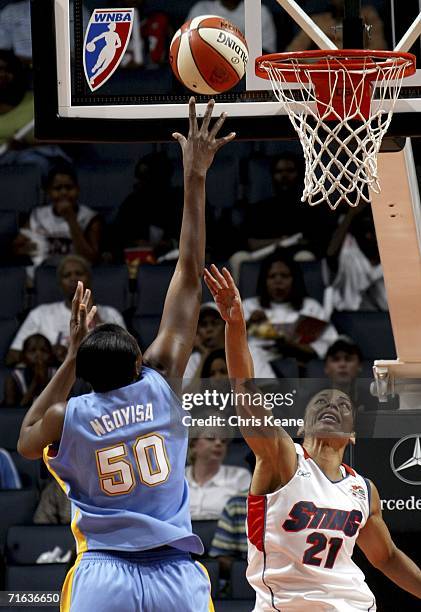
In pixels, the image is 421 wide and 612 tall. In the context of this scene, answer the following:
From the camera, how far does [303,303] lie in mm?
7480

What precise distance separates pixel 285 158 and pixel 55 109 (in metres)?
3.78

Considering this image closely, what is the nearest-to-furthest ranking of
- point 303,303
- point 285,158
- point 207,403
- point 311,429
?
point 311,429
point 207,403
point 303,303
point 285,158

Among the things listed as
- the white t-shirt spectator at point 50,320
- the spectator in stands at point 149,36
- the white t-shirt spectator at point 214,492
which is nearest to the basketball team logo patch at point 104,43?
the spectator in stands at point 149,36

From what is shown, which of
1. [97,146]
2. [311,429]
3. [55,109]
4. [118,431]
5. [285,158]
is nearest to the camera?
[118,431]

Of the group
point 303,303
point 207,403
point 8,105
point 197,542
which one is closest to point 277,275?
point 303,303

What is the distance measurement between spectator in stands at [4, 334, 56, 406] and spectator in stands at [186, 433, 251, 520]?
1200mm

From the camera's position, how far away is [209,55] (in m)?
4.04

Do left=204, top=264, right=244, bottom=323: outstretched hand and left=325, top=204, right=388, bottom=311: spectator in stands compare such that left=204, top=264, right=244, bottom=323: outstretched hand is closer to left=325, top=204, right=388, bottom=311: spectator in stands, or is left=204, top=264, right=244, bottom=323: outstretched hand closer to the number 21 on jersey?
the number 21 on jersey

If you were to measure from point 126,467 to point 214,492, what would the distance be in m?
3.79

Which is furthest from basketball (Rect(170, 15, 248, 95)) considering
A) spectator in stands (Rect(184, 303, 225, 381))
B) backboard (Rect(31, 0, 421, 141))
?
spectator in stands (Rect(184, 303, 225, 381))

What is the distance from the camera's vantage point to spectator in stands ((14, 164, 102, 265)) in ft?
26.3

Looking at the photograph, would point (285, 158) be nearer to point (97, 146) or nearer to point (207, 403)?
point (97, 146)

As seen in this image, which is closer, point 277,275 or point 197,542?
point 197,542

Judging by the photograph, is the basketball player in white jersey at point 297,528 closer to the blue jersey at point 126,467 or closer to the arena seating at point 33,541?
the blue jersey at point 126,467
